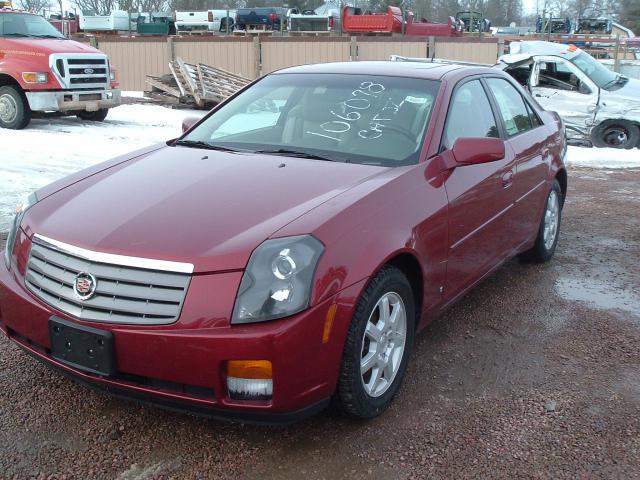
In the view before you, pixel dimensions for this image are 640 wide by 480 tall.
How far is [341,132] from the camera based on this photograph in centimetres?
374

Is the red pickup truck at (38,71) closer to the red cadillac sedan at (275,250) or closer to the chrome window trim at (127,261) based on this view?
the red cadillac sedan at (275,250)

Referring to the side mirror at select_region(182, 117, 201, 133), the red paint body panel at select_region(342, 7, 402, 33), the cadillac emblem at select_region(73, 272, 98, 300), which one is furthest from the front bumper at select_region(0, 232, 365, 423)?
the red paint body panel at select_region(342, 7, 402, 33)

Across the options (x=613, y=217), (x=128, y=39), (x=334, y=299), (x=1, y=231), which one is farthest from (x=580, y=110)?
(x=128, y=39)

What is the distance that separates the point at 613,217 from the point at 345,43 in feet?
53.1

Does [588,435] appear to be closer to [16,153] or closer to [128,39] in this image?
[16,153]

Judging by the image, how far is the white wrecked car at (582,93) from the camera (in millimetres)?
12070

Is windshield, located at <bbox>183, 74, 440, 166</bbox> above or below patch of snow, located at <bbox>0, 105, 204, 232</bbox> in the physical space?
above

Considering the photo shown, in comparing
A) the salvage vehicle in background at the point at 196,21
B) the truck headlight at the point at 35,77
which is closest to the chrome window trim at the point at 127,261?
the truck headlight at the point at 35,77

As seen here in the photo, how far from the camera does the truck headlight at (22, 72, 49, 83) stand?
11531 millimetres

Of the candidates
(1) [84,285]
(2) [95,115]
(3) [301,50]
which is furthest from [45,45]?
(3) [301,50]

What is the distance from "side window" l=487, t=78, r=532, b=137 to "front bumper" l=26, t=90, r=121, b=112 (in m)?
9.31

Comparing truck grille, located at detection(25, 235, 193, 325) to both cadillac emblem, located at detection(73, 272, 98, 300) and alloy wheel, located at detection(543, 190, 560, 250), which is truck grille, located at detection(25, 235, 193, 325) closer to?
cadillac emblem, located at detection(73, 272, 98, 300)

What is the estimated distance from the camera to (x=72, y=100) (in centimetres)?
1231

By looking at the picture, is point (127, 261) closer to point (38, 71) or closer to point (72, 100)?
point (38, 71)
